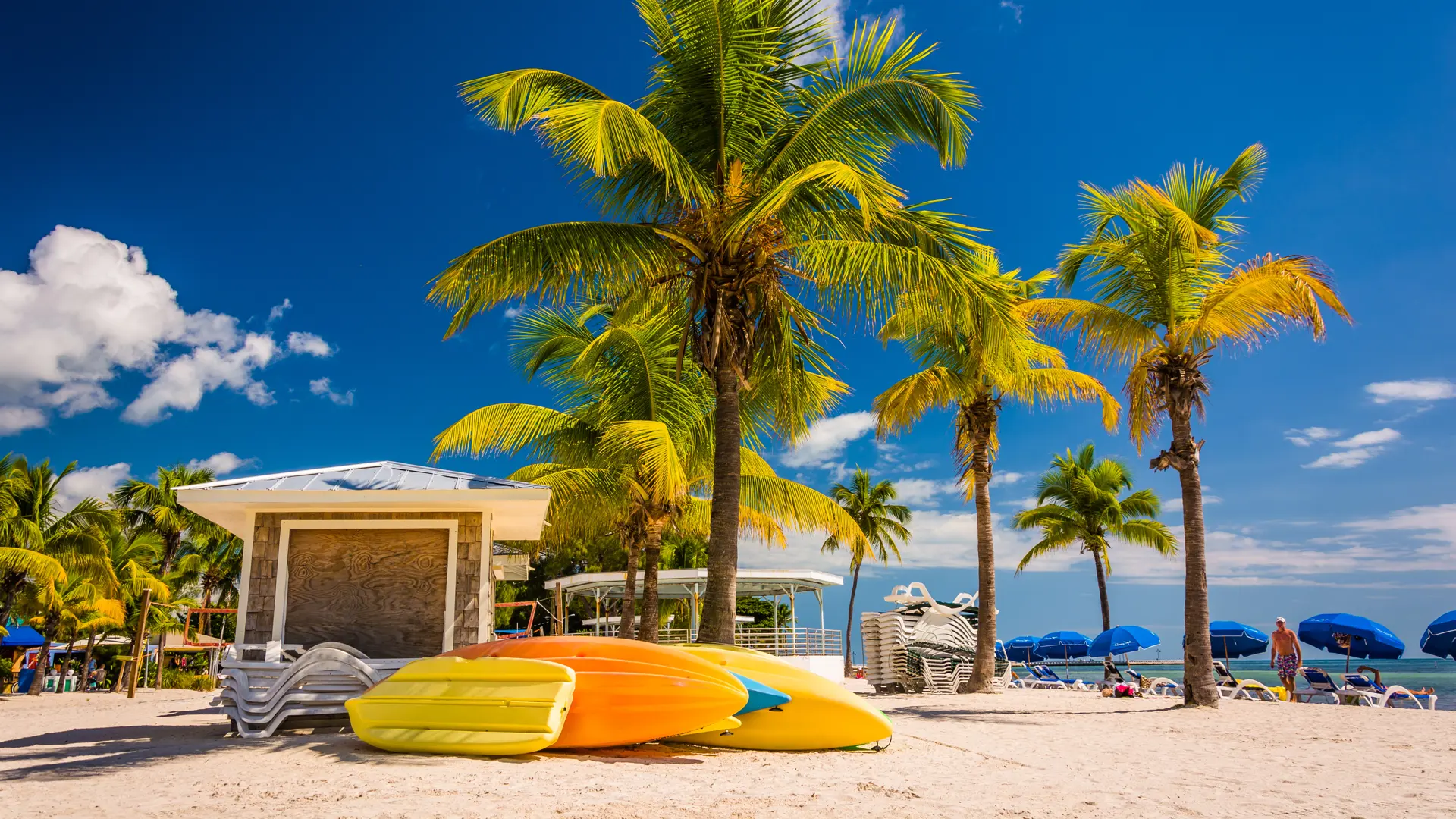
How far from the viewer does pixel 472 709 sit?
656cm

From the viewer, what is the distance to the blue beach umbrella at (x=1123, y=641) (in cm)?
2448

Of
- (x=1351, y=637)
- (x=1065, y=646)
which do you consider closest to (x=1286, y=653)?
(x=1351, y=637)

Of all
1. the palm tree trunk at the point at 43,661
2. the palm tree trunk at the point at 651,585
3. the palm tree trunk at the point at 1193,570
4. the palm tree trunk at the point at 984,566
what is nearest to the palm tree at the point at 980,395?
the palm tree trunk at the point at 984,566

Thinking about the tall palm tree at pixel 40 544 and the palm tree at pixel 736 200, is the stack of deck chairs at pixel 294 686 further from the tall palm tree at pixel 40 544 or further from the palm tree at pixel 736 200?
the tall palm tree at pixel 40 544

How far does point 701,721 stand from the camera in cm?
664

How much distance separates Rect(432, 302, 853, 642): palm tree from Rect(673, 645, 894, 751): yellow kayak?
5735mm

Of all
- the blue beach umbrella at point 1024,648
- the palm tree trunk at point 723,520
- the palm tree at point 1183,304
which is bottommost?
the blue beach umbrella at point 1024,648

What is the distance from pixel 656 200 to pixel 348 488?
460 centimetres

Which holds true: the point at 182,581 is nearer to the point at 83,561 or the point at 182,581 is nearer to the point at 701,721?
the point at 83,561

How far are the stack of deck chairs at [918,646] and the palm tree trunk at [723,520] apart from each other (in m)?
10.8

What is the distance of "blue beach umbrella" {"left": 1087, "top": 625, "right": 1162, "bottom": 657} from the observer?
24484 millimetres

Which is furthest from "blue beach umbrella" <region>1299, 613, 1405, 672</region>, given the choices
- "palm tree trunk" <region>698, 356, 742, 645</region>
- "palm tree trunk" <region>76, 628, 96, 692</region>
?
"palm tree trunk" <region>76, 628, 96, 692</region>

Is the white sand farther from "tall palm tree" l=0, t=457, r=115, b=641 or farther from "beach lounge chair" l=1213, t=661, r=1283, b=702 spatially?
"tall palm tree" l=0, t=457, r=115, b=641

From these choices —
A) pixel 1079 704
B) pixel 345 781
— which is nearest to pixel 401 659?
pixel 345 781
